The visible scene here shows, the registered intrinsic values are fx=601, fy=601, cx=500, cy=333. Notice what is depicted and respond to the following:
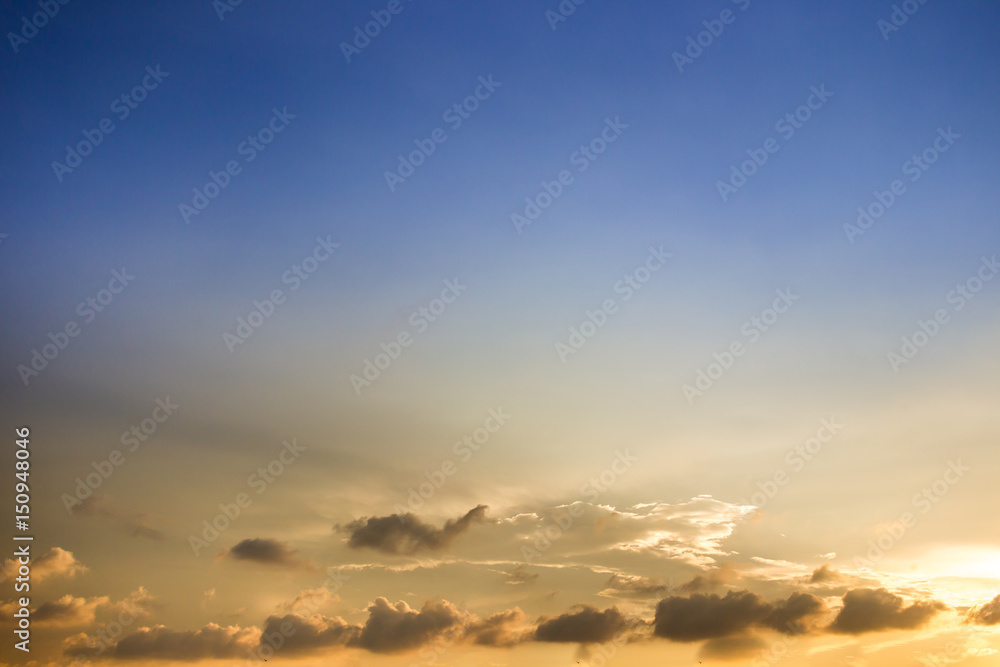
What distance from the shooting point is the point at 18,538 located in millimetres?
69812

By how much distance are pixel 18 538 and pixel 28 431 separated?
12.6 metres

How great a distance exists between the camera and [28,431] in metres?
73.8

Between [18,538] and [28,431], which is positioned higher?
[28,431]
